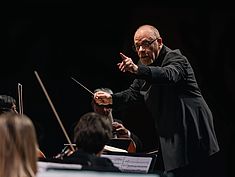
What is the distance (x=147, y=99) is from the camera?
13.6ft

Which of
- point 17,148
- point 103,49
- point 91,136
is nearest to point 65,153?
point 91,136

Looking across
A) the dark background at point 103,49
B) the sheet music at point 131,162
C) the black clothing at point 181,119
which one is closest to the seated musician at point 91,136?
the sheet music at point 131,162

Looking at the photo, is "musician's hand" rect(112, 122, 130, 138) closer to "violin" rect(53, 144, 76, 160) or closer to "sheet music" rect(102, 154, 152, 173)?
"violin" rect(53, 144, 76, 160)

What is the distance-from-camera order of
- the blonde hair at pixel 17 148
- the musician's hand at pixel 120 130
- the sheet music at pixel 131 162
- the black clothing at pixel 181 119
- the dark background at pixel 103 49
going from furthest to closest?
the dark background at pixel 103 49, the musician's hand at pixel 120 130, the black clothing at pixel 181 119, the sheet music at pixel 131 162, the blonde hair at pixel 17 148

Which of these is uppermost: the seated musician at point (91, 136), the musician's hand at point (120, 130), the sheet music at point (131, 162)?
the seated musician at point (91, 136)

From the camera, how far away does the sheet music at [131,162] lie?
10.9 feet

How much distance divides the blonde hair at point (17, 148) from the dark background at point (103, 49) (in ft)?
11.7

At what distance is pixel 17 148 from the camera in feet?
7.74

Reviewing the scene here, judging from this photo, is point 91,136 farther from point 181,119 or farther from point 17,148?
point 181,119

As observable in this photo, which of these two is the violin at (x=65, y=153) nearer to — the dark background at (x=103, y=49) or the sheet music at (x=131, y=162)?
the sheet music at (x=131, y=162)

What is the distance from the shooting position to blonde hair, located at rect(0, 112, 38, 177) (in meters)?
2.32

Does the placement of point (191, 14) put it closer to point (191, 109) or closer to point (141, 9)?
point (141, 9)

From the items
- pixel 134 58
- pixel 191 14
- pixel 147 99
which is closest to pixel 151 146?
pixel 134 58

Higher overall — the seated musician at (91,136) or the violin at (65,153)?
the seated musician at (91,136)
